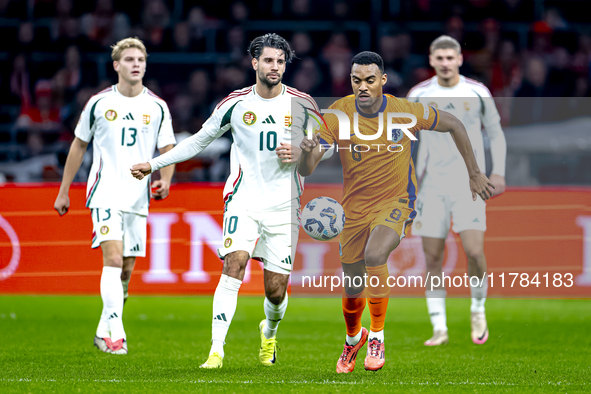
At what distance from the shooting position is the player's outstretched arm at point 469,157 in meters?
5.45

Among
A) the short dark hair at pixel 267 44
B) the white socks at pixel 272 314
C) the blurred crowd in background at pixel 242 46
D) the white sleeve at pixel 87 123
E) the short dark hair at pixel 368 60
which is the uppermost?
the blurred crowd in background at pixel 242 46

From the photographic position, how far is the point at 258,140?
5555mm

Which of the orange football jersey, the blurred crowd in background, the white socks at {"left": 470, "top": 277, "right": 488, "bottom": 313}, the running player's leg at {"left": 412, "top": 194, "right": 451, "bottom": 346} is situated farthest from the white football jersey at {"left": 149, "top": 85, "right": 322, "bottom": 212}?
the blurred crowd in background

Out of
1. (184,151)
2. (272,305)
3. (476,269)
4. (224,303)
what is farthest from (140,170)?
(476,269)

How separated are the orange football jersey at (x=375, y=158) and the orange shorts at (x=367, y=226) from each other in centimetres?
4

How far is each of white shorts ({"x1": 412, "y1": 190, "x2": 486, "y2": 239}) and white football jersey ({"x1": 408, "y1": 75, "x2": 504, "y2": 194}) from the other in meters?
0.09

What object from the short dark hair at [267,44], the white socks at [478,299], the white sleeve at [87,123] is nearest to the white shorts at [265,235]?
the short dark hair at [267,44]

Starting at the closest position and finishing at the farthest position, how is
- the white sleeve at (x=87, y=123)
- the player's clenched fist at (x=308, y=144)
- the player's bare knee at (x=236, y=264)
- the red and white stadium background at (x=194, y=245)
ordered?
the player's clenched fist at (x=308, y=144)
the player's bare knee at (x=236, y=264)
the white sleeve at (x=87, y=123)
the red and white stadium background at (x=194, y=245)

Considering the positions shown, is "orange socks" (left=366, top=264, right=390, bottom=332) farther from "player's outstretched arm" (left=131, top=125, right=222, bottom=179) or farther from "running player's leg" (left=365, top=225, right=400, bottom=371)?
"player's outstretched arm" (left=131, top=125, right=222, bottom=179)

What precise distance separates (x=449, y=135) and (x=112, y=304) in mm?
3314

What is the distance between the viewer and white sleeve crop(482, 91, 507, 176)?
7.33 meters

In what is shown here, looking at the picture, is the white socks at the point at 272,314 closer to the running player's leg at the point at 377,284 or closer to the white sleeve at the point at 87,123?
the running player's leg at the point at 377,284

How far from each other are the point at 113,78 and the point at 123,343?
25.0 ft

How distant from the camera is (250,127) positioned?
18.1ft
